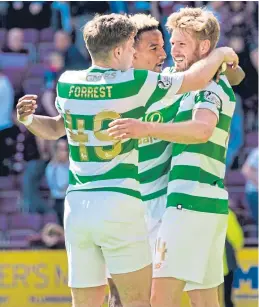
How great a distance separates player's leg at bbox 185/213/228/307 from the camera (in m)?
5.19

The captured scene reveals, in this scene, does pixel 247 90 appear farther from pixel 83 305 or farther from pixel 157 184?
pixel 83 305

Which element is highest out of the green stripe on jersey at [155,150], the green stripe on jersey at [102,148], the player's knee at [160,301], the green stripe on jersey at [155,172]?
the green stripe on jersey at [102,148]

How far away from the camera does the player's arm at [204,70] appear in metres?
4.79

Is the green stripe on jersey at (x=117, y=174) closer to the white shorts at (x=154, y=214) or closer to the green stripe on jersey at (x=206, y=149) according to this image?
the green stripe on jersey at (x=206, y=149)

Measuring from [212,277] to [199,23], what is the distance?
134cm

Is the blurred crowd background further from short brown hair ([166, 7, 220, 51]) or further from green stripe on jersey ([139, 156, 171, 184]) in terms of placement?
short brown hair ([166, 7, 220, 51])

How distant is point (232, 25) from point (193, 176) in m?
5.19

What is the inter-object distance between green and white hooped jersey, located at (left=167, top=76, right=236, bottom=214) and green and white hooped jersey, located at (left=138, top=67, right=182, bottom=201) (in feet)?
0.49

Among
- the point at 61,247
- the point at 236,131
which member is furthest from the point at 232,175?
the point at 61,247

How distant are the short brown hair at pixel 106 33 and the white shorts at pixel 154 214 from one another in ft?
3.37

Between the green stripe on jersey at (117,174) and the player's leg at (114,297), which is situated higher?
the green stripe on jersey at (117,174)

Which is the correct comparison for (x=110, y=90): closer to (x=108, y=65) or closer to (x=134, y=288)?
(x=108, y=65)

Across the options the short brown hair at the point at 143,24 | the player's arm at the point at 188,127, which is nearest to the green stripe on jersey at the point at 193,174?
the player's arm at the point at 188,127

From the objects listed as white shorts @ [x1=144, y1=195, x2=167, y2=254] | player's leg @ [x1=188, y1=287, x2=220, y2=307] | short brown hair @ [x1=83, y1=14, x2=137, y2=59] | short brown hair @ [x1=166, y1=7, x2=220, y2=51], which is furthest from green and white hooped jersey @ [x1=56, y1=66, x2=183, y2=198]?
player's leg @ [x1=188, y1=287, x2=220, y2=307]
